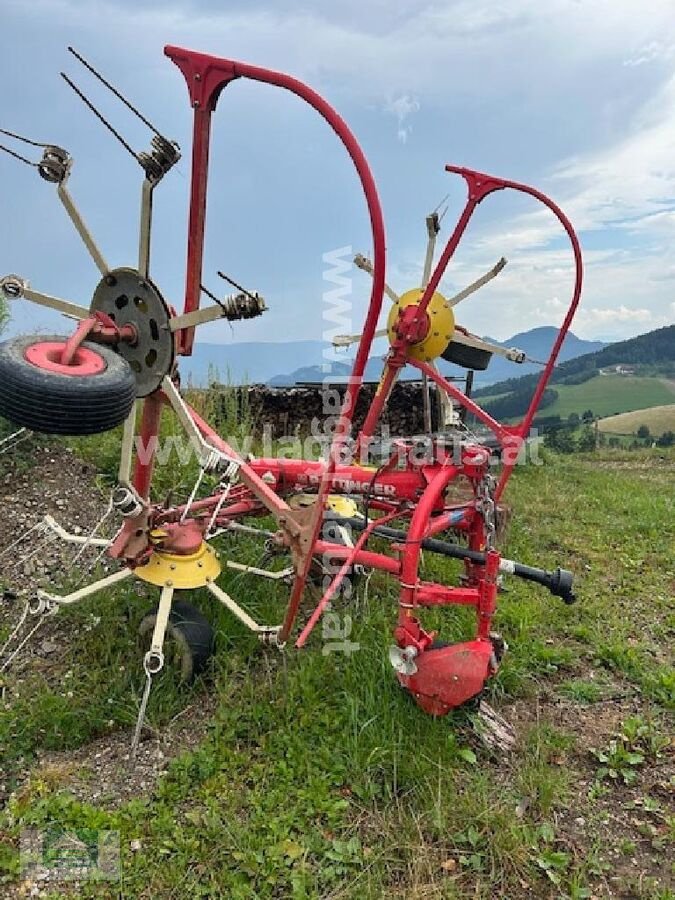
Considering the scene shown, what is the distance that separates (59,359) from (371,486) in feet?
5.79

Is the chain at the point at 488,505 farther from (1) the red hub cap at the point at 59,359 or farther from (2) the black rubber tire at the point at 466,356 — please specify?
(2) the black rubber tire at the point at 466,356

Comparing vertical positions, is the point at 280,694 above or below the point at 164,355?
below

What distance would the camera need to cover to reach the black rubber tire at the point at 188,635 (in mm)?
3973

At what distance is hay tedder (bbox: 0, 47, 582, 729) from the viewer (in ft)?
9.32

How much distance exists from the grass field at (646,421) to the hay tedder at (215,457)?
40.1m

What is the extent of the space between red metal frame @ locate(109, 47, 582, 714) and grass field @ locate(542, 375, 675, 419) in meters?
55.5

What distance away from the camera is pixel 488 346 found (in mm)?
6926

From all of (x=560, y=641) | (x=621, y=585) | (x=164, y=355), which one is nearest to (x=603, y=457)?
(x=621, y=585)

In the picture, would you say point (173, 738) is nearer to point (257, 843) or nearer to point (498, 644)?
point (257, 843)

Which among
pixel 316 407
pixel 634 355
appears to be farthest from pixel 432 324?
pixel 634 355

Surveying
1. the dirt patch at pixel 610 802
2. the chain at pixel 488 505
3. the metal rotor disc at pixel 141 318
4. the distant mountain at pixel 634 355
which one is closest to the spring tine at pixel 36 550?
the metal rotor disc at pixel 141 318

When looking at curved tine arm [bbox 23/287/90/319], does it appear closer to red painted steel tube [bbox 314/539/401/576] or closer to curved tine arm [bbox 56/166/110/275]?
curved tine arm [bbox 56/166/110/275]

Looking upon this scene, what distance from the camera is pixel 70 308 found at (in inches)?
146

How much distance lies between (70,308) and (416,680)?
268 centimetres
